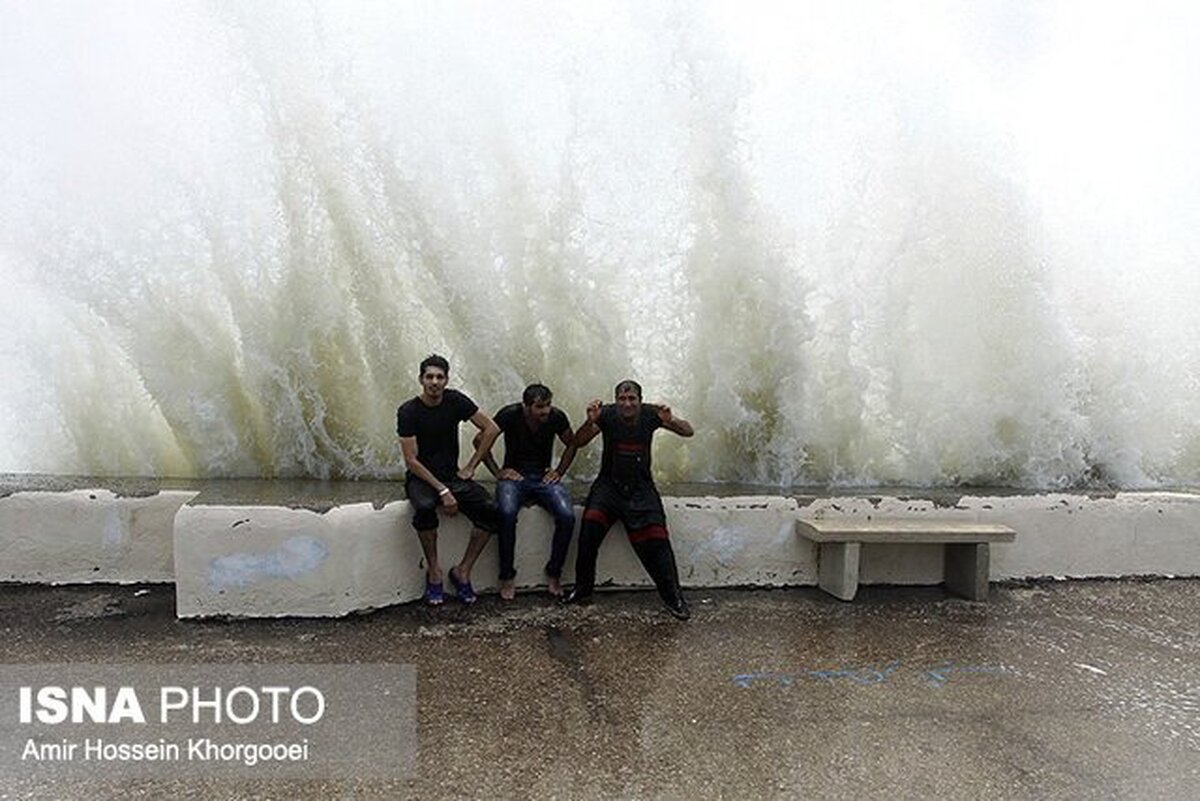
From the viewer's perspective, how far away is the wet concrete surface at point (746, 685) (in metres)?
3.23

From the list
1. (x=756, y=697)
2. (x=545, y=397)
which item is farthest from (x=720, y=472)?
(x=756, y=697)

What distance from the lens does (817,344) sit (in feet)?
25.6

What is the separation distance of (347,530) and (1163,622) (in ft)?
16.0

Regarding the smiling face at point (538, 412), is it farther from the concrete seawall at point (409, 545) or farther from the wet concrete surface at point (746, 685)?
the wet concrete surface at point (746, 685)

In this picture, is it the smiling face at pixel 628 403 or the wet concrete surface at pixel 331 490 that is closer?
the wet concrete surface at pixel 331 490

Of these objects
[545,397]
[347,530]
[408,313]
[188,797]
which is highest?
[408,313]

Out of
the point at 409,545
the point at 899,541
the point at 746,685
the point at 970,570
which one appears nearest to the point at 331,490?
the point at 409,545

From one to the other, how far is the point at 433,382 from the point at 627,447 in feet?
4.11

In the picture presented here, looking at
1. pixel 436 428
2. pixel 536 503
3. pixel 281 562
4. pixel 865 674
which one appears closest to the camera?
pixel 865 674

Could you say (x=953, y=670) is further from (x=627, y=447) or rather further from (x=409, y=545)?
(x=409, y=545)

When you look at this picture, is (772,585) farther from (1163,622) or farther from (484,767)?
(484,767)

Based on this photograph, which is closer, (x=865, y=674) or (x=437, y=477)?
(x=865, y=674)

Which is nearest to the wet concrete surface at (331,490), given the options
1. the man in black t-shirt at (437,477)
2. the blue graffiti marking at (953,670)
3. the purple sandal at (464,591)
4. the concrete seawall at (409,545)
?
the concrete seawall at (409,545)

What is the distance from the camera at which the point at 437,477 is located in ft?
17.9
